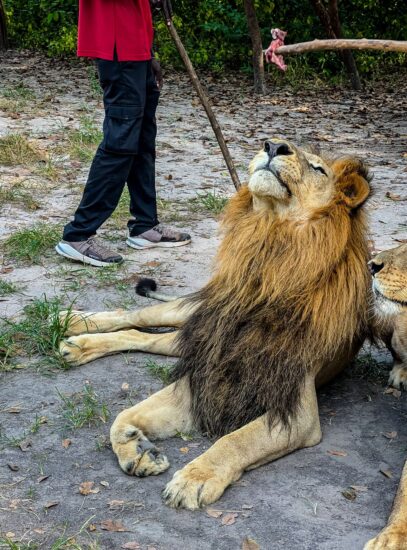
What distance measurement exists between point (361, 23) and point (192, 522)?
12598 mm

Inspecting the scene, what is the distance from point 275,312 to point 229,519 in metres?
0.86

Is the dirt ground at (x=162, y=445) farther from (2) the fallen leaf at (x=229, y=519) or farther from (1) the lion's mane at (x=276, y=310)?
(1) the lion's mane at (x=276, y=310)

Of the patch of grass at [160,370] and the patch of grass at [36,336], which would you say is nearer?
the patch of grass at [160,370]

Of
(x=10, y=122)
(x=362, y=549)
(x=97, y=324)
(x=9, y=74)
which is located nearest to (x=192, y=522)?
(x=362, y=549)

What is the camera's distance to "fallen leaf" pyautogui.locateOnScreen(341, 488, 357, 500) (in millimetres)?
3158

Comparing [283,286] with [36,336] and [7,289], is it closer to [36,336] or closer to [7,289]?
[36,336]

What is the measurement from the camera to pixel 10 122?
9.77 m

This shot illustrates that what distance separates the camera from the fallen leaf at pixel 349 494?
3.16 meters

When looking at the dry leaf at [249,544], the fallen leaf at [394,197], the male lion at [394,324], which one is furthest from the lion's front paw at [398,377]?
the fallen leaf at [394,197]

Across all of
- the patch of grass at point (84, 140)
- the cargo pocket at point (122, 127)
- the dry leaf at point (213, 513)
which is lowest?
the dry leaf at point (213, 513)

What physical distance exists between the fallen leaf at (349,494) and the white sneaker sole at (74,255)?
104 inches

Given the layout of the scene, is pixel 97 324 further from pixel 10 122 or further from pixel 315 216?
pixel 10 122

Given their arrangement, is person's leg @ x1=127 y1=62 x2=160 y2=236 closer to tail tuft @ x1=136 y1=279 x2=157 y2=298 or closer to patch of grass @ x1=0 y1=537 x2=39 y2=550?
tail tuft @ x1=136 y1=279 x2=157 y2=298

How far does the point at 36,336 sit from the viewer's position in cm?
432
